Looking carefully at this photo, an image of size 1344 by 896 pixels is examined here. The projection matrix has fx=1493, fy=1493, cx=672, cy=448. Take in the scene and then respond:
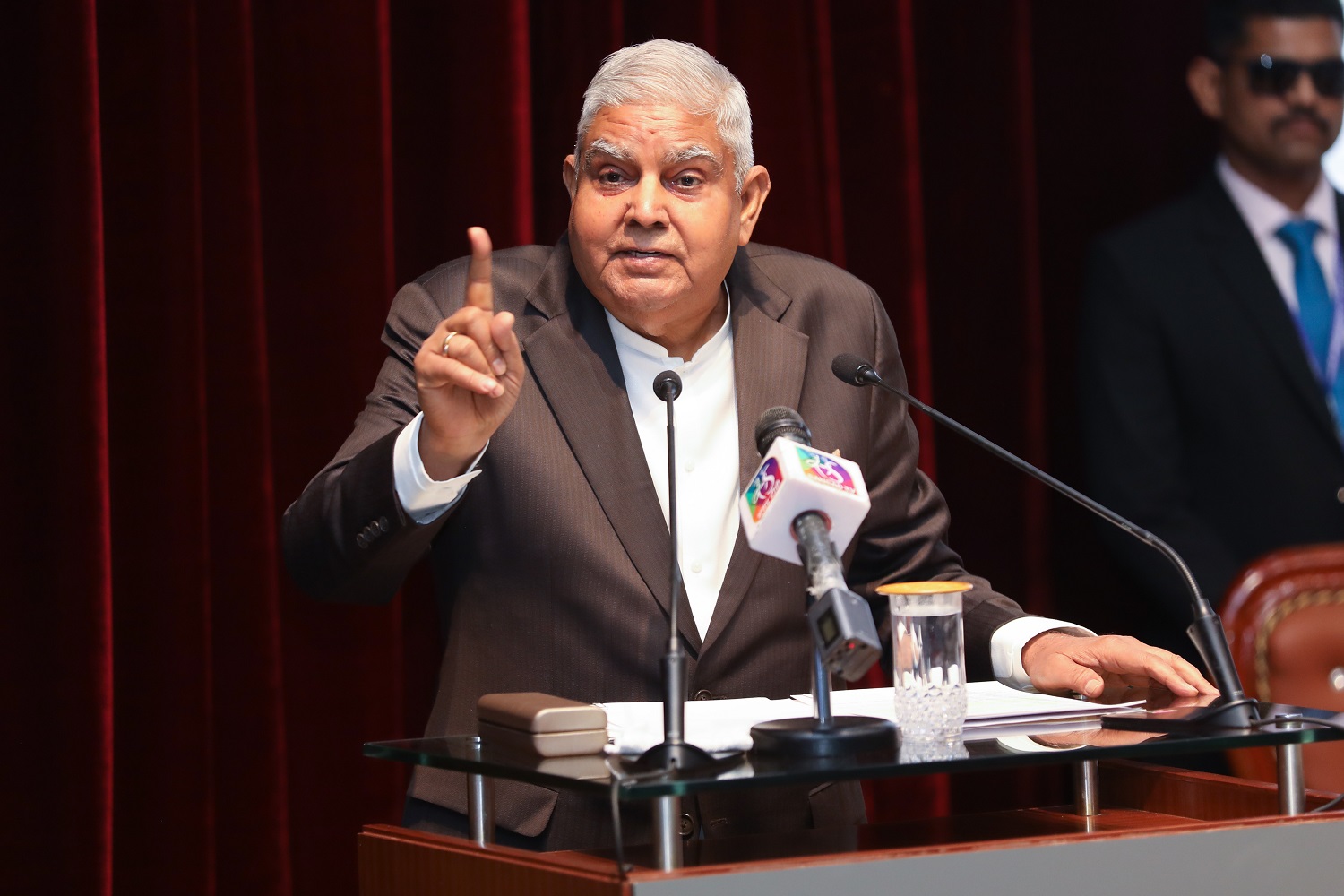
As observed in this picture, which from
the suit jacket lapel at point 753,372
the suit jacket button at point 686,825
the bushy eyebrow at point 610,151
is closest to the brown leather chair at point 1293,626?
the suit jacket lapel at point 753,372

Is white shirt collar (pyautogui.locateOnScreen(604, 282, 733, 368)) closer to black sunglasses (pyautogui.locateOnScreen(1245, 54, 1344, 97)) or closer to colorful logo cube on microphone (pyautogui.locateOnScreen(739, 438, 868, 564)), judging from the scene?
colorful logo cube on microphone (pyautogui.locateOnScreen(739, 438, 868, 564))

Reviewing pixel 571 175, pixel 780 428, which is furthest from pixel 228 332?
pixel 780 428

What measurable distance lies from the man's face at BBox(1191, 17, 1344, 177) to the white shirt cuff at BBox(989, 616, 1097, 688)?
5.69ft

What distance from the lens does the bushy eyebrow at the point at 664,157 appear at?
1.90 m

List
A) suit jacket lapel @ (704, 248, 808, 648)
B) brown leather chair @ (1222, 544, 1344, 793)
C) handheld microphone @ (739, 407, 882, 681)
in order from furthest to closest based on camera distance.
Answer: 1. brown leather chair @ (1222, 544, 1344, 793)
2. suit jacket lapel @ (704, 248, 808, 648)
3. handheld microphone @ (739, 407, 882, 681)

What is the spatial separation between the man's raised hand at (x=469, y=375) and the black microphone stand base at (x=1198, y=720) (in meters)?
0.67

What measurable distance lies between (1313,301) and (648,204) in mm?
1728

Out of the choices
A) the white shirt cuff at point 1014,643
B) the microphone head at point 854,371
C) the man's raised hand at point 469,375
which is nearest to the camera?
the man's raised hand at point 469,375

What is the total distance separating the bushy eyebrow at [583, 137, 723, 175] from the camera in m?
1.90

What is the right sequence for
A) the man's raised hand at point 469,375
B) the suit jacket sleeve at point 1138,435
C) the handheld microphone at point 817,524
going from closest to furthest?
1. the handheld microphone at point 817,524
2. the man's raised hand at point 469,375
3. the suit jacket sleeve at point 1138,435

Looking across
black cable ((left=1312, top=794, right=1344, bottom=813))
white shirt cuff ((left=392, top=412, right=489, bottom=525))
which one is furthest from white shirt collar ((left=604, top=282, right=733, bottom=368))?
black cable ((left=1312, top=794, right=1344, bottom=813))

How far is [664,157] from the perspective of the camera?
1.90m

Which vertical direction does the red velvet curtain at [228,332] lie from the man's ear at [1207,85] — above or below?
below

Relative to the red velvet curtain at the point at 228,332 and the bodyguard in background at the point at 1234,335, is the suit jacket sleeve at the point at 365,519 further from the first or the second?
the bodyguard in background at the point at 1234,335
